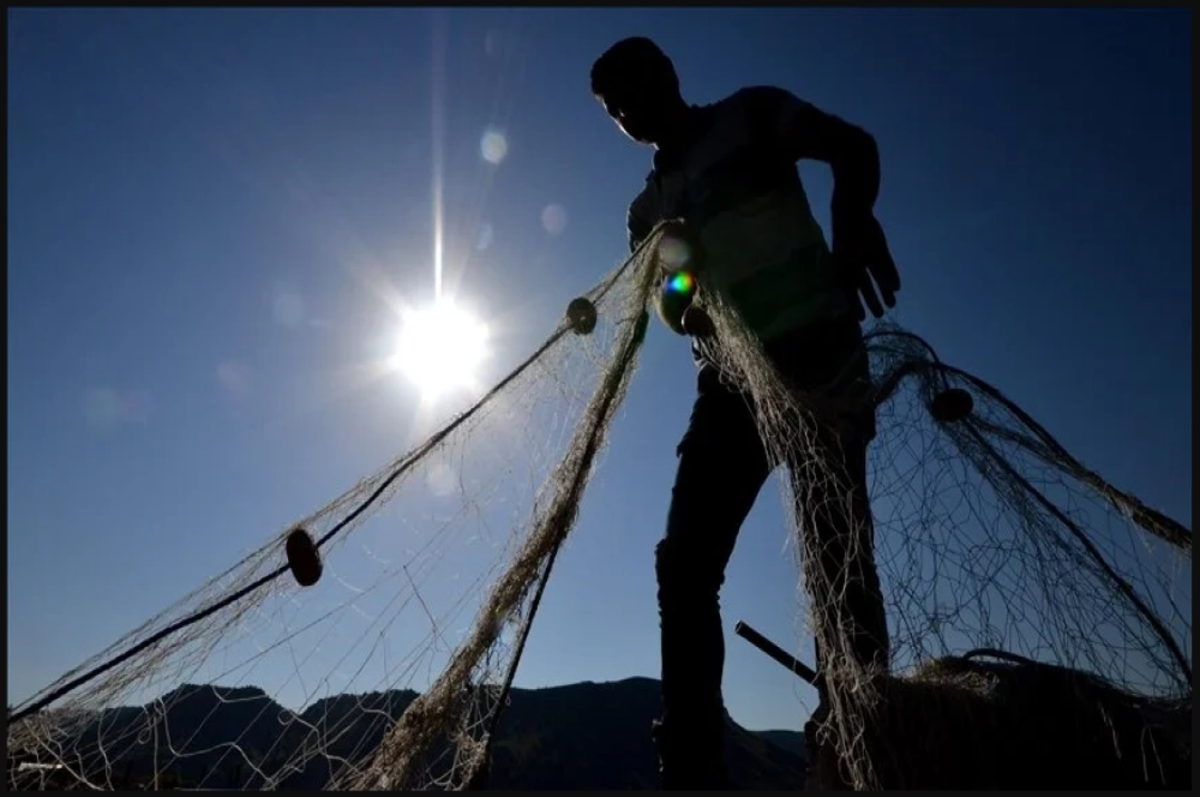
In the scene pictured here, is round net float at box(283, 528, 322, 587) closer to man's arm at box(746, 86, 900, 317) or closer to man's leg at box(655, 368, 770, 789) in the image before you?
man's leg at box(655, 368, 770, 789)

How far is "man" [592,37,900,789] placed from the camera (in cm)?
218

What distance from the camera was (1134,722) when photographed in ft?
A: 6.06

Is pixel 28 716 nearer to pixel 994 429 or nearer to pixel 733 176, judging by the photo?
pixel 733 176

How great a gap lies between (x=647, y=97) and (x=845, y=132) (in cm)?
86

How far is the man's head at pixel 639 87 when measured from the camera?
3021mm

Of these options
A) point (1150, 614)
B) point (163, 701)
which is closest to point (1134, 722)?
point (1150, 614)

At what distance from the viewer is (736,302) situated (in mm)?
2764

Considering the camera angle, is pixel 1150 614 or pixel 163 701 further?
pixel 163 701

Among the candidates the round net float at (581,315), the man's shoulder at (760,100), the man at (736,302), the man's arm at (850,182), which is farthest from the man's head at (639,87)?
the round net float at (581,315)

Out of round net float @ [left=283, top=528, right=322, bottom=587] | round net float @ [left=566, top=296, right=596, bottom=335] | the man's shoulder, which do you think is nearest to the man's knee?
round net float @ [left=566, top=296, right=596, bottom=335]

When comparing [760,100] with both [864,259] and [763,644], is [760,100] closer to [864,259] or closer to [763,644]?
[864,259]

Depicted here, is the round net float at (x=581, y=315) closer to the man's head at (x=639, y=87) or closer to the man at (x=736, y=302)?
the man at (x=736, y=302)

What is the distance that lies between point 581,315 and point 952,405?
155 centimetres

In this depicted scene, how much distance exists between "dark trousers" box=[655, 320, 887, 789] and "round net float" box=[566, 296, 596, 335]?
0.57 m
